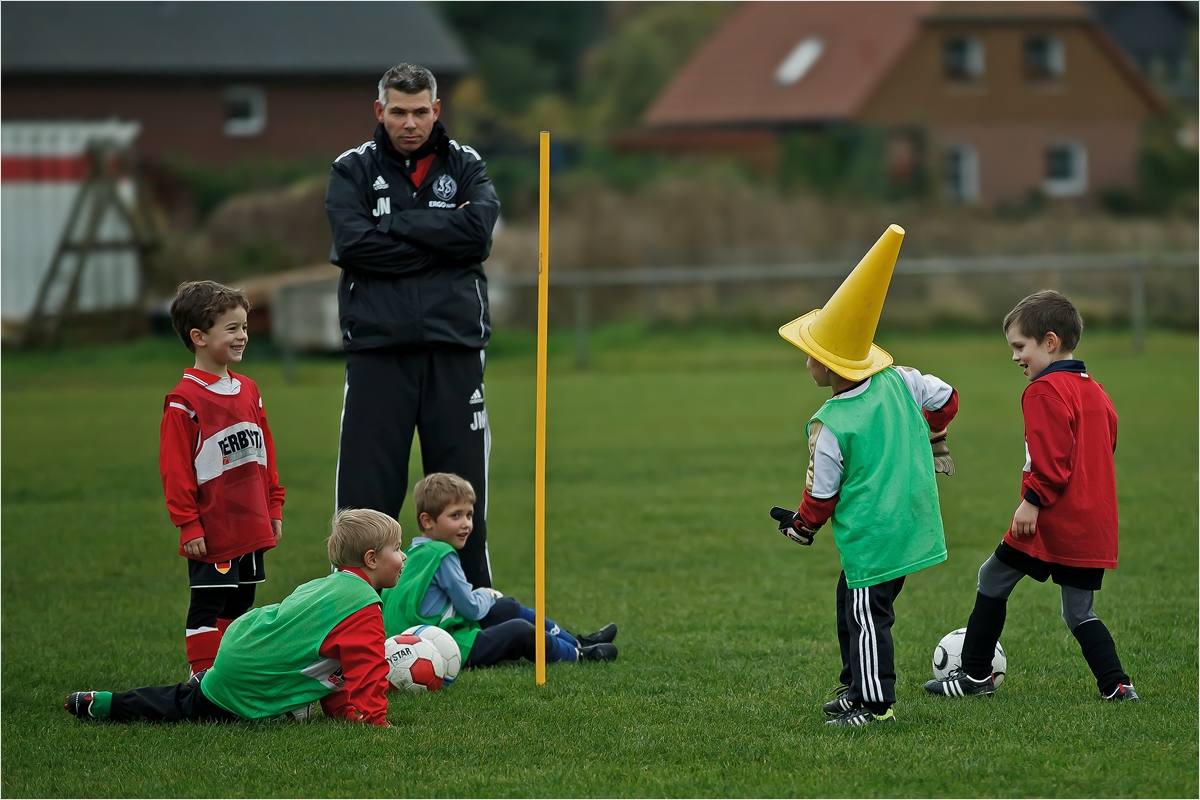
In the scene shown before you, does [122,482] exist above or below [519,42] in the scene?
below

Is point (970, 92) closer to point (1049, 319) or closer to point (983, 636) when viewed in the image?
point (1049, 319)

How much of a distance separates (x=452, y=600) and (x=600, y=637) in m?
0.67

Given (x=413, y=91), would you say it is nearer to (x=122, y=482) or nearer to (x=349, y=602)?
(x=349, y=602)

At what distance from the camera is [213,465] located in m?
5.28

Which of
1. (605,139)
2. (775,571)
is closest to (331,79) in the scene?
(605,139)

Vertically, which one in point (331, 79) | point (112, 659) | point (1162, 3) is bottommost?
point (112, 659)

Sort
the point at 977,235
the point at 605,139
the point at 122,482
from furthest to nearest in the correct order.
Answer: the point at 605,139, the point at 977,235, the point at 122,482

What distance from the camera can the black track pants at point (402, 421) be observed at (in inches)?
241

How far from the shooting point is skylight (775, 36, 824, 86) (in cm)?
3966

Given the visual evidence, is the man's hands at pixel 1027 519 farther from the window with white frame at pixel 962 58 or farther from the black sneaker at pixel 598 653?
the window with white frame at pixel 962 58

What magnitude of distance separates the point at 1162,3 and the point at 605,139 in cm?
Answer: 3287

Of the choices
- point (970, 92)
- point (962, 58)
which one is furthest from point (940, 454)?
point (962, 58)

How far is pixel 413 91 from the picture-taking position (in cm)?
599

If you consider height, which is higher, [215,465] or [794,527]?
[215,465]
